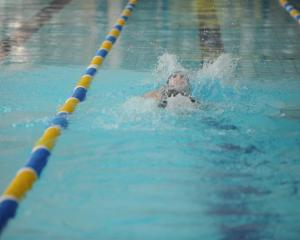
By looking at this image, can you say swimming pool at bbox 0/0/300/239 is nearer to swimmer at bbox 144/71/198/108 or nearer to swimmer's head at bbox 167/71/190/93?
swimmer at bbox 144/71/198/108

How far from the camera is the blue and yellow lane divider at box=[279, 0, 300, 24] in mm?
8969

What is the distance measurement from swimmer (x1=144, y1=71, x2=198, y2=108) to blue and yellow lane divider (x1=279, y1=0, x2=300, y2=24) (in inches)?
178

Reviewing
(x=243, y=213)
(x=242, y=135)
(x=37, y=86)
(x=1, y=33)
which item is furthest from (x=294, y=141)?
(x=1, y=33)

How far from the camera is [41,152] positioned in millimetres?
3787

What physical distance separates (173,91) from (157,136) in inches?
24.6

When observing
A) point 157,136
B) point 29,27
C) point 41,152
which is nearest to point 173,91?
point 157,136

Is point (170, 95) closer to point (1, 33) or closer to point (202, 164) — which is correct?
point (202, 164)

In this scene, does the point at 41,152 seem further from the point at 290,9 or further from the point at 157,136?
the point at 290,9

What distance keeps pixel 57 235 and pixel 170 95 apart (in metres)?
2.08

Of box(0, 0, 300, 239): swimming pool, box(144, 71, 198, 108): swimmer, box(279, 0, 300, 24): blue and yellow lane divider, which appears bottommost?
box(279, 0, 300, 24): blue and yellow lane divider

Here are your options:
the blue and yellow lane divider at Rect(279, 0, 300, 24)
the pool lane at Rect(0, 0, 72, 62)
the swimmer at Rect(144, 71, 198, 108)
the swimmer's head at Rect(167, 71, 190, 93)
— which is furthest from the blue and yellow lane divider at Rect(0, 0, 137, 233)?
the blue and yellow lane divider at Rect(279, 0, 300, 24)

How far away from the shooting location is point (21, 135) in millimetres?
4238

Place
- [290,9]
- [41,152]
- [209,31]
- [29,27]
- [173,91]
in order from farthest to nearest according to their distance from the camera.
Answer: [290,9], [29,27], [209,31], [173,91], [41,152]

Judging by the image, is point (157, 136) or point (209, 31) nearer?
point (157, 136)
